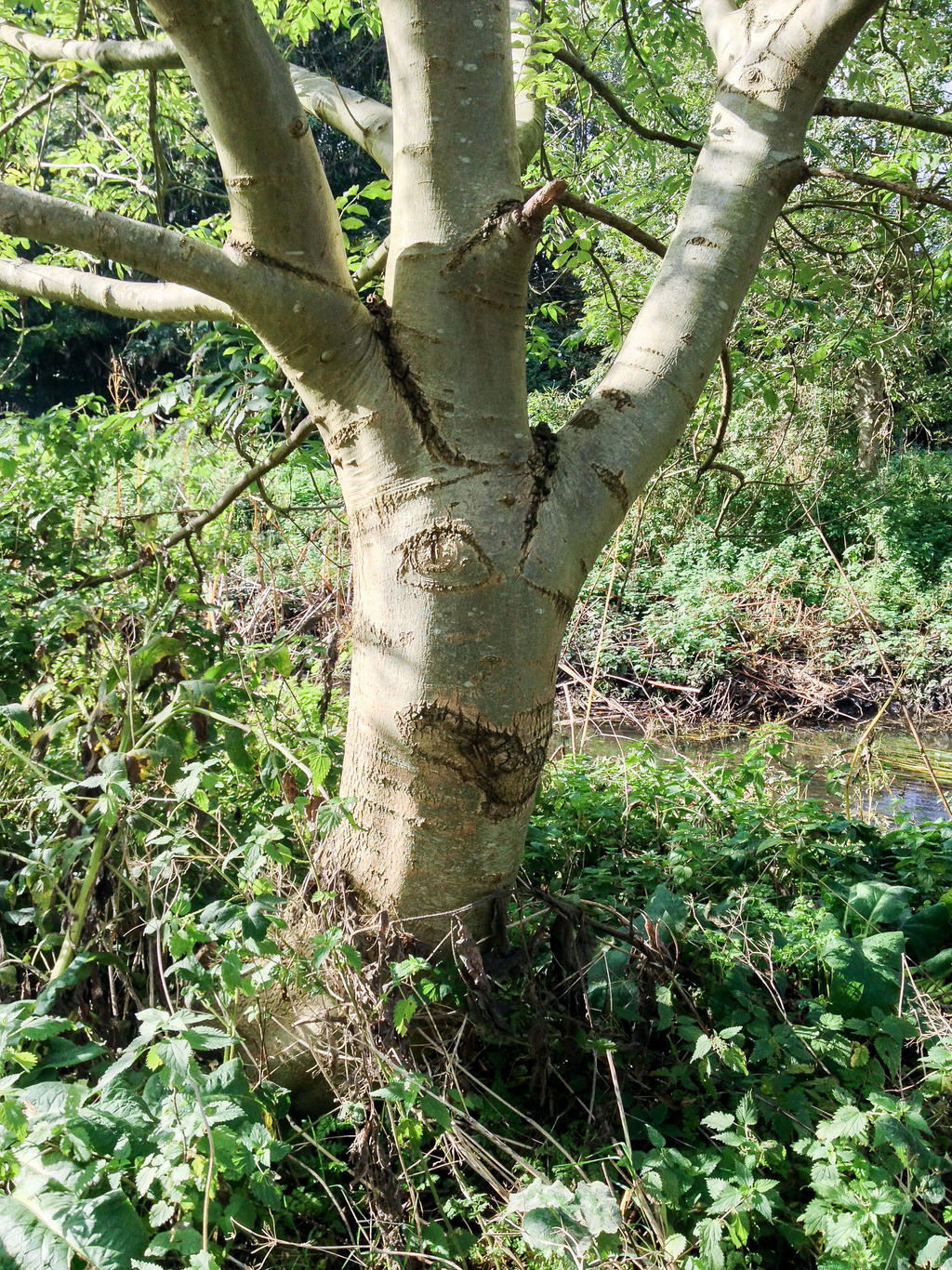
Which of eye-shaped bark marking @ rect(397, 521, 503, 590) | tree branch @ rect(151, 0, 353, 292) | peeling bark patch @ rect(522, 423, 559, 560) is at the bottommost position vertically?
eye-shaped bark marking @ rect(397, 521, 503, 590)

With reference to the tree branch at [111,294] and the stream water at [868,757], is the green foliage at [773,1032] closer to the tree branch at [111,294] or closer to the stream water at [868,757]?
the stream water at [868,757]

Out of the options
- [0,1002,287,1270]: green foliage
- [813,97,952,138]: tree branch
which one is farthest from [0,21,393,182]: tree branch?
[0,1002,287,1270]: green foliage

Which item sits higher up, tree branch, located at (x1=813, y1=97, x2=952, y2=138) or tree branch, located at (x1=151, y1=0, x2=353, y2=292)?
tree branch, located at (x1=813, y1=97, x2=952, y2=138)

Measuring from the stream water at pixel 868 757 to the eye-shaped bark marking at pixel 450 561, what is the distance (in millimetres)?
2435

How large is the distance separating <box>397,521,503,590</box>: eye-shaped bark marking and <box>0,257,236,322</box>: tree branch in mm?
758

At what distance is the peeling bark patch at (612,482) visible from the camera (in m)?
1.95

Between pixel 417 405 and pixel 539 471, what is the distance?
0.98 ft

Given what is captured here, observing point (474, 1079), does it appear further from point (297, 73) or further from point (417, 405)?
point (297, 73)

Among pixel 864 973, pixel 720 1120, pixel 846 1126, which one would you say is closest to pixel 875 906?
pixel 864 973

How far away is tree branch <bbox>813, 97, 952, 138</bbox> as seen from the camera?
2.15 meters

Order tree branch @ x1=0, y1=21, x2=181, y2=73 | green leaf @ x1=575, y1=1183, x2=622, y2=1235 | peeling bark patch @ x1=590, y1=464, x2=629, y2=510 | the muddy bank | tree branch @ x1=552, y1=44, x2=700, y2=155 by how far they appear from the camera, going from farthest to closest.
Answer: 1. the muddy bank
2. tree branch @ x1=552, y1=44, x2=700, y2=155
3. tree branch @ x1=0, y1=21, x2=181, y2=73
4. peeling bark patch @ x1=590, y1=464, x2=629, y2=510
5. green leaf @ x1=575, y1=1183, x2=622, y2=1235

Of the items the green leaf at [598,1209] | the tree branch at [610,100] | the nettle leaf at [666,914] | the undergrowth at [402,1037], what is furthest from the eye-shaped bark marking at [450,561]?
the tree branch at [610,100]

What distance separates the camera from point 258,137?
5.41ft

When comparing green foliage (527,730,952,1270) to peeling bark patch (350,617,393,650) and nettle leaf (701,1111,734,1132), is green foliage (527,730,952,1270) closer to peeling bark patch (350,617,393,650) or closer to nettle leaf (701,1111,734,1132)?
nettle leaf (701,1111,734,1132)
